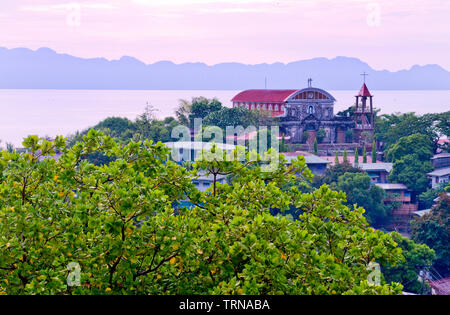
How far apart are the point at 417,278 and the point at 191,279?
15232 mm

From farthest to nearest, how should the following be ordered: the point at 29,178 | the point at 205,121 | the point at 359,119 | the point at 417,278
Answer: the point at 359,119 < the point at 205,121 < the point at 417,278 < the point at 29,178

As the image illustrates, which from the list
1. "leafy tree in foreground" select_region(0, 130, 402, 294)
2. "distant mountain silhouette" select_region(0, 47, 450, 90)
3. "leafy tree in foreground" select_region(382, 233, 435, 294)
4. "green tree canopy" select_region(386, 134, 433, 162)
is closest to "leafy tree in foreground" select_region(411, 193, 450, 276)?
"leafy tree in foreground" select_region(382, 233, 435, 294)

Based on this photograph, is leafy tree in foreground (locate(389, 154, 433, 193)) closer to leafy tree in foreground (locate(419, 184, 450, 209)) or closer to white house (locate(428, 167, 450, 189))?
white house (locate(428, 167, 450, 189))

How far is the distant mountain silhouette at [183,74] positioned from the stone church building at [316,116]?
31.9 meters

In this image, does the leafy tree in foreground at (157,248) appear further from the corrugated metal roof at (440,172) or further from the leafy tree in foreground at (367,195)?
the corrugated metal roof at (440,172)

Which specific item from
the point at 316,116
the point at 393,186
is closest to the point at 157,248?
the point at 393,186

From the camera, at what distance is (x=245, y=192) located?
4820 millimetres

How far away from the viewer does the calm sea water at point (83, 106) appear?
43638 millimetres

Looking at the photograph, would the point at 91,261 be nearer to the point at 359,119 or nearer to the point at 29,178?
the point at 29,178

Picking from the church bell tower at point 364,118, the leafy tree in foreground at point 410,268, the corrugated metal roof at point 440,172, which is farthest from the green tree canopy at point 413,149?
the leafy tree in foreground at point 410,268

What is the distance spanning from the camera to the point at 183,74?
267ft

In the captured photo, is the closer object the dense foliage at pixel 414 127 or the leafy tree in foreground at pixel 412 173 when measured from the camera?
the leafy tree in foreground at pixel 412 173

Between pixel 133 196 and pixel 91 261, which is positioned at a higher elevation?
pixel 133 196

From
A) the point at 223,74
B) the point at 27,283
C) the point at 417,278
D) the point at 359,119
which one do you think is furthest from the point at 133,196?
the point at 223,74
